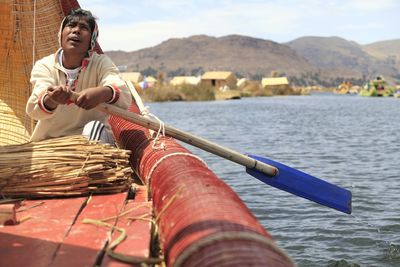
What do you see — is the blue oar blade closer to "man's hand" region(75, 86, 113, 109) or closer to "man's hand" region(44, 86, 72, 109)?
"man's hand" region(75, 86, 113, 109)

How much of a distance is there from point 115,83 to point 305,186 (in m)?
1.62

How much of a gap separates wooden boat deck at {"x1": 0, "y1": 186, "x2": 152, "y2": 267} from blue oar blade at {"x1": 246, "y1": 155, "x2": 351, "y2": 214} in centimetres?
123

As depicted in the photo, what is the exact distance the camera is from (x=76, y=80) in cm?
380

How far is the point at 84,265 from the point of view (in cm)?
196

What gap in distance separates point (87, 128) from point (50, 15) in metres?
2.58

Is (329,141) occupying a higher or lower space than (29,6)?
lower

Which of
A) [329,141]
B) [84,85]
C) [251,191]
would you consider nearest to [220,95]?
[329,141]

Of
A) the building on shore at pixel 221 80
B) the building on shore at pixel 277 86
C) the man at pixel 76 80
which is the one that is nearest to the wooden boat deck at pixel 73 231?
the man at pixel 76 80

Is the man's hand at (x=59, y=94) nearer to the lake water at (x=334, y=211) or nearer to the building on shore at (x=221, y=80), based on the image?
Result: the lake water at (x=334, y=211)

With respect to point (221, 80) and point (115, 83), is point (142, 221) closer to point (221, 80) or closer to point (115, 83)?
point (115, 83)

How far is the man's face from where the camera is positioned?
11.9 ft

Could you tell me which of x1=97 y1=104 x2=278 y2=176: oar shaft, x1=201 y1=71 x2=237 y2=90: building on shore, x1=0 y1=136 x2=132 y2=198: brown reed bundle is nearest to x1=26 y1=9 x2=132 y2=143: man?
x1=97 y1=104 x2=278 y2=176: oar shaft

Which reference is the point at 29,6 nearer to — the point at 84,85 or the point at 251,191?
the point at 84,85

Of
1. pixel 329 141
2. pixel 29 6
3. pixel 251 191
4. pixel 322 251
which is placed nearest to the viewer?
pixel 322 251
